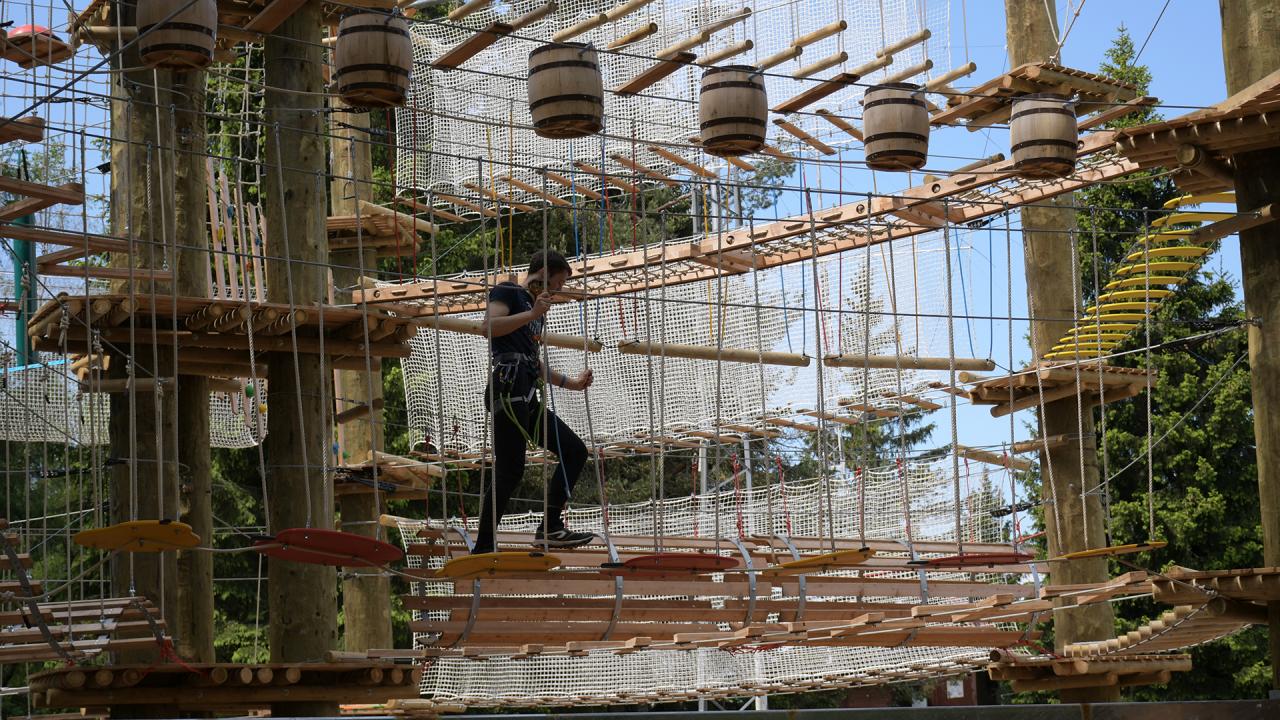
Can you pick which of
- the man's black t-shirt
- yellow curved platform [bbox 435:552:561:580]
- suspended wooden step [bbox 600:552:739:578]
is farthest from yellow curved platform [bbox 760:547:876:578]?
the man's black t-shirt

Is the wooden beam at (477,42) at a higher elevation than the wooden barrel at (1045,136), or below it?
higher

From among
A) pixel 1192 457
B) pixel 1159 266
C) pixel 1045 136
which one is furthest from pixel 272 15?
pixel 1192 457

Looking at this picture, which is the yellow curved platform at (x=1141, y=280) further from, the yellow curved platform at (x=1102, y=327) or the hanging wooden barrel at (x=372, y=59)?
the hanging wooden barrel at (x=372, y=59)

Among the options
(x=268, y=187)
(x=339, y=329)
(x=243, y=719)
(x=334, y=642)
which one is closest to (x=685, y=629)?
(x=334, y=642)

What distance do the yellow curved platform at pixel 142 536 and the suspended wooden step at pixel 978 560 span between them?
266 centimetres

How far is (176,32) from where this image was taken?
16.1 feet

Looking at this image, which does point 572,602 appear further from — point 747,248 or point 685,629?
point 747,248

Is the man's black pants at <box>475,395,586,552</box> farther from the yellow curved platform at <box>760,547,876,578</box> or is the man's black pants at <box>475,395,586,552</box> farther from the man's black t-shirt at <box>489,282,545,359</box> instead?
the yellow curved platform at <box>760,547,876,578</box>

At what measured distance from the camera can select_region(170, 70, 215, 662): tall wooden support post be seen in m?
7.09

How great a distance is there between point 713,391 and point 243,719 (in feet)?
27.6

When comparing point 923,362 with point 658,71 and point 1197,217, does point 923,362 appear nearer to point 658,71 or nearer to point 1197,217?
point 1197,217

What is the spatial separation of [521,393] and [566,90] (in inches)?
41.3

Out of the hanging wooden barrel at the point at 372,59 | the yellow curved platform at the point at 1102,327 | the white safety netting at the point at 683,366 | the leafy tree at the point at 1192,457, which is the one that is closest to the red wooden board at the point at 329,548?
the hanging wooden barrel at the point at 372,59

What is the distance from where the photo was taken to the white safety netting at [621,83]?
394 inches
